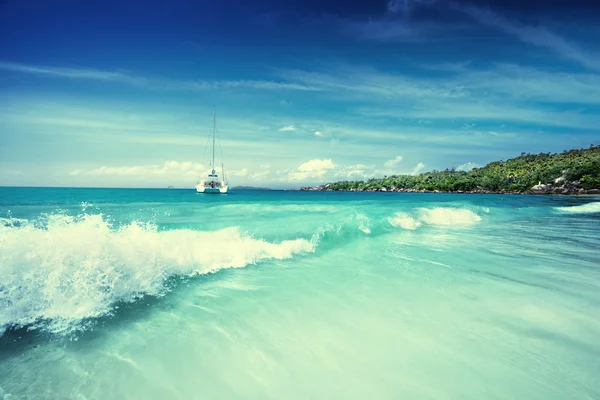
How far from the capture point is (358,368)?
435cm

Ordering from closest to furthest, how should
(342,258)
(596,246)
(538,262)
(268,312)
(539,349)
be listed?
(539,349) < (268,312) < (538,262) < (342,258) < (596,246)

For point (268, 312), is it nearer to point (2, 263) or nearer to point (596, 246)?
point (2, 263)

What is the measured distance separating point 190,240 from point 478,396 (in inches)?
364

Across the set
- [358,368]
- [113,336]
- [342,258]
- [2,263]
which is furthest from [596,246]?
[2,263]

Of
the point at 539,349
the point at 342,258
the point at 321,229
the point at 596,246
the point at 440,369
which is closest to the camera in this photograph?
the point at 440,369

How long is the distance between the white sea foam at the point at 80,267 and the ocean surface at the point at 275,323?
0.03m

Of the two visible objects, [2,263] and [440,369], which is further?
[2,263]

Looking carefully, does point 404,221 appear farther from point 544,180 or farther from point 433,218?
point 544,180

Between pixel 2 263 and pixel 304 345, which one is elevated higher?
pixel 2 263

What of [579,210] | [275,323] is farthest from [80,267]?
[579,210]

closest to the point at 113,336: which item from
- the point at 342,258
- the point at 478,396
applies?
the point at 478,396

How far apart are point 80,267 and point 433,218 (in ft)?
79.4

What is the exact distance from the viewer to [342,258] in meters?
11.4

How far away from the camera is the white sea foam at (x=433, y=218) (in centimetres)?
2146
